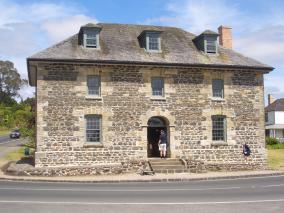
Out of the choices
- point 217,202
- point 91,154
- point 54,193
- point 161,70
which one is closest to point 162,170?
point 91,154

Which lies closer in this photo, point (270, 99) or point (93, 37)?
point (93, 37)

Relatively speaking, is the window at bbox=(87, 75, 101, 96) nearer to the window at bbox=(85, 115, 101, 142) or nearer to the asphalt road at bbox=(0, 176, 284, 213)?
the window at bbox=(85, 115, 101, 142)

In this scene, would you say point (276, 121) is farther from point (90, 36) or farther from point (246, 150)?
point (90, 36)

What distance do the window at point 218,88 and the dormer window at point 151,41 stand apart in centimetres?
400

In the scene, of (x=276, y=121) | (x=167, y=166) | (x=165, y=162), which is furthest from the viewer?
(x=276, y=121)

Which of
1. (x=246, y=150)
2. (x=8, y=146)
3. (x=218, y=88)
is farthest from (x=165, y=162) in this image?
(x=8, y=146)

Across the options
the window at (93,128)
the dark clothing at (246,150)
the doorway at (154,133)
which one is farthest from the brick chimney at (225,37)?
the window at (93,128)

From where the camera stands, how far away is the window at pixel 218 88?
29.7 metres

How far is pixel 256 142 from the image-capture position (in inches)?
1182

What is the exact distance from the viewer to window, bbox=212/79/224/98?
29.7 m

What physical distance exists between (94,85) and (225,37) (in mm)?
11232

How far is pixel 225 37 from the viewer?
111 feet

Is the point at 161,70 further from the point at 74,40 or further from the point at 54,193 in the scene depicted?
the point at 54,193

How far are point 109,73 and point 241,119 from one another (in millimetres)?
8782
